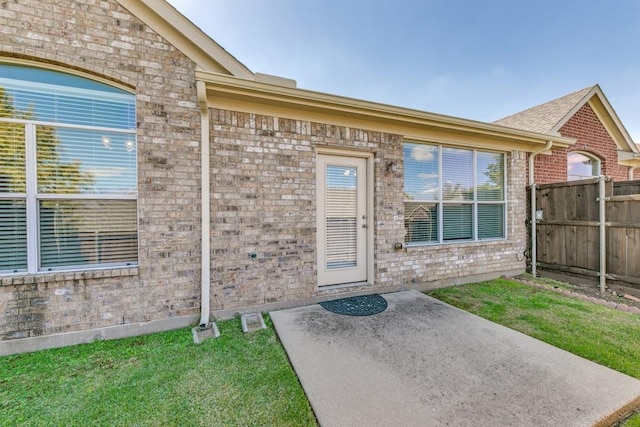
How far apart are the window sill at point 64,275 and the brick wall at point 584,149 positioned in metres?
7.68

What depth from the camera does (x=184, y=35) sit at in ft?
10.7

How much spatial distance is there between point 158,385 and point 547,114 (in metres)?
9.37

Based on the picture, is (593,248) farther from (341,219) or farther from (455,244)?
(341,219)

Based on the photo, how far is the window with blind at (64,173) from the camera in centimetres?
282

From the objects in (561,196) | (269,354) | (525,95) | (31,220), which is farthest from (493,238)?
(525,95)

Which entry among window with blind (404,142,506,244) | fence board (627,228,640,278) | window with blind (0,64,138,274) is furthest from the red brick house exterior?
window with blind (0,64,138,274)

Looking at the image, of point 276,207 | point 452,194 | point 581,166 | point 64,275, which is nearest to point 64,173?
point 64,275

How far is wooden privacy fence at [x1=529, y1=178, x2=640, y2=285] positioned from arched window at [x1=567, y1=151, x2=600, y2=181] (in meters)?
1.58

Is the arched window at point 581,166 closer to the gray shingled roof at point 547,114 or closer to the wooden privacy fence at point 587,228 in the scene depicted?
the gray shingled roof at point 547,114

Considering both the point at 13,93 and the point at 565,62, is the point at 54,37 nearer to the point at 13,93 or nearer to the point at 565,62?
the point at 13,93

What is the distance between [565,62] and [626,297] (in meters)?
8.48

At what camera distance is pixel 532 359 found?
2.45 metres

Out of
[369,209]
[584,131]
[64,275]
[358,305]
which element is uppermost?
[584,131]

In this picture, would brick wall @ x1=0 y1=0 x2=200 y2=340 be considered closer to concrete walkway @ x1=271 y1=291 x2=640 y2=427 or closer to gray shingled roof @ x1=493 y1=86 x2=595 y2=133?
concrete walkway @ x1=271 y1=291 x2=640 y2=427
